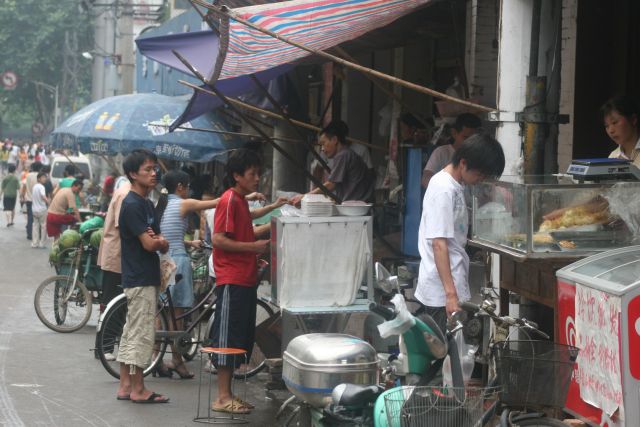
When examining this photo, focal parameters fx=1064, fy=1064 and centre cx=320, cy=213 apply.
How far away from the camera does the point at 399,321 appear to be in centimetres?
546

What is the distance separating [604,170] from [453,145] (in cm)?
340

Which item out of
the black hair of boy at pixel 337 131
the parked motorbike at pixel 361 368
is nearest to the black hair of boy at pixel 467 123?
the black hair of boy at pixel 337 131

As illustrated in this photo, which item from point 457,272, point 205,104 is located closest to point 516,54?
point 457,272

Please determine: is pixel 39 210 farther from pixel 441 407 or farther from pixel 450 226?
pixel 441 407

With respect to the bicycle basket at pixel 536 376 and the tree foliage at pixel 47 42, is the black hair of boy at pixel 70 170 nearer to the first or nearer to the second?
the bicycle basket at pixel 536 376

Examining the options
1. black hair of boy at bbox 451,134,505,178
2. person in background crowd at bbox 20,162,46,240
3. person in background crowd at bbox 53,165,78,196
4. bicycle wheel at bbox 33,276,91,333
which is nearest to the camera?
black hair of boy at bbox 451,134,505,178

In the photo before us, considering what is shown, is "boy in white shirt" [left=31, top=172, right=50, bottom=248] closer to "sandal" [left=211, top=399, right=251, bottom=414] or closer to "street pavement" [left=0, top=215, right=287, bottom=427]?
"street pavement" [left=0, top=215, right=287, bottom=427]

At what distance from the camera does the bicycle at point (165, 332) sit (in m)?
9.45

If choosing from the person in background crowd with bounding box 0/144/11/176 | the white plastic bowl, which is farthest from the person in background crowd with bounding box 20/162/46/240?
the person in background crowd with bounding box 0/144/11/176

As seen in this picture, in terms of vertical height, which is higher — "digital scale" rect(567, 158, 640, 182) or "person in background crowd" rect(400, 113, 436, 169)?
"person in background crowd" rect(400, 113, 436, 169)

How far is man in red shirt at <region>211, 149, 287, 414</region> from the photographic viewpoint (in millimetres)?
8266

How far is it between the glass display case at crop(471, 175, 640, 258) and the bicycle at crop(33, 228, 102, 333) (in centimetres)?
717

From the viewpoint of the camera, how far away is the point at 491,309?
545 centimetres

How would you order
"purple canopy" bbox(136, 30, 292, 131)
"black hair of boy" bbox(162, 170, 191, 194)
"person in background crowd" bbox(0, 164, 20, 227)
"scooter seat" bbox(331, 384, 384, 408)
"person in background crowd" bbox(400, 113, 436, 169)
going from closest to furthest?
"scooter seat" bbox(331, 384, 384, 408)
"black hair of boy" bbox(162, 170, 191, 194)
"person in background crowd" bbox(400, 113, 436, 169)
"purple canopy" bbox(136, 30, 292, 131)
"person in background crowd" bbox(0, 164, 20, 227)
